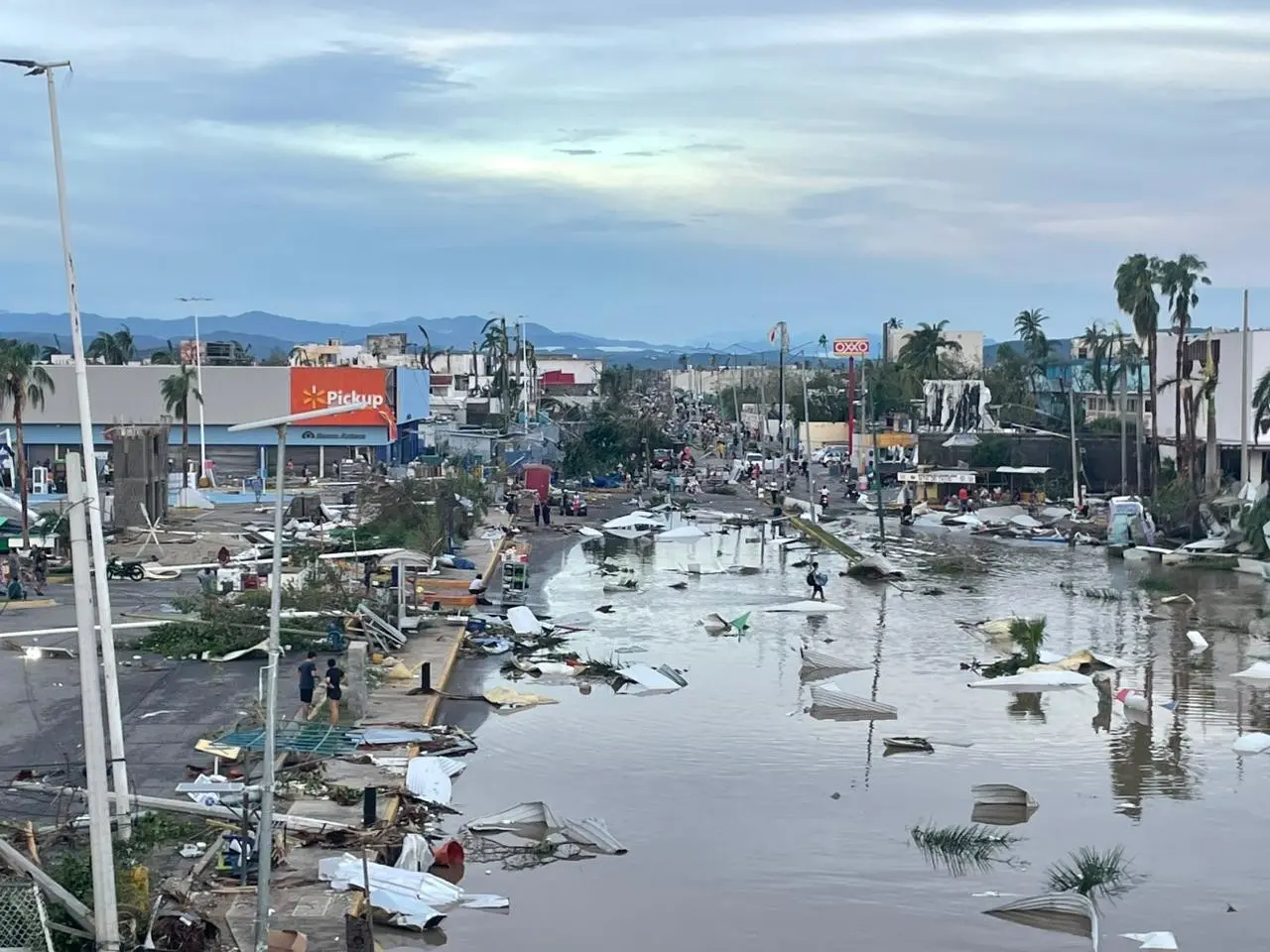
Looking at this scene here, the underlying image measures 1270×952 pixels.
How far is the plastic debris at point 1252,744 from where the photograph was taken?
878 inches

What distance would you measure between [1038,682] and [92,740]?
59.4 feet

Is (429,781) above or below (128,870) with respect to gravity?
below

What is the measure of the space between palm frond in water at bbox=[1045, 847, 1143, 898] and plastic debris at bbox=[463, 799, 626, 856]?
4.64 meters

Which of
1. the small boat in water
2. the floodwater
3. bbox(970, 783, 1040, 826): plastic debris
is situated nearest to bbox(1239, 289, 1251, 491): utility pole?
the floodwater

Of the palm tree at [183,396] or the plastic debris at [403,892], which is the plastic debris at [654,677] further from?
the palm tree at [183,396]

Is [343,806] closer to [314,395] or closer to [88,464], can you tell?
[88,464]

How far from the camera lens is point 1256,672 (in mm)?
27703

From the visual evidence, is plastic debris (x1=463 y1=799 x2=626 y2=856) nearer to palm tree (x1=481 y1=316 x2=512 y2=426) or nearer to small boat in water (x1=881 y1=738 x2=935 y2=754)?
small boat in water (x1=881 y1=738 x2=935 y2=754)

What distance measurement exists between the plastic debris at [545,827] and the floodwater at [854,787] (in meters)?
0.33

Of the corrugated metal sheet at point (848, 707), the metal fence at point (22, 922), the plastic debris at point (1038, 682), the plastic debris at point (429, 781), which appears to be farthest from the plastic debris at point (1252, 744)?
the metal fence at point (22, 922)

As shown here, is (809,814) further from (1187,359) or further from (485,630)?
(1187,359)

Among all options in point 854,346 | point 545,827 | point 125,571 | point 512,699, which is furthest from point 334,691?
point 854,346

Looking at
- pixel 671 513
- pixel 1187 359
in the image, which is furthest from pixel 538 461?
pixel 1187 359

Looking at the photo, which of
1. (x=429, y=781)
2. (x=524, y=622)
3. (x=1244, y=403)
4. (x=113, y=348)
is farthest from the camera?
(x=113, y=348)
